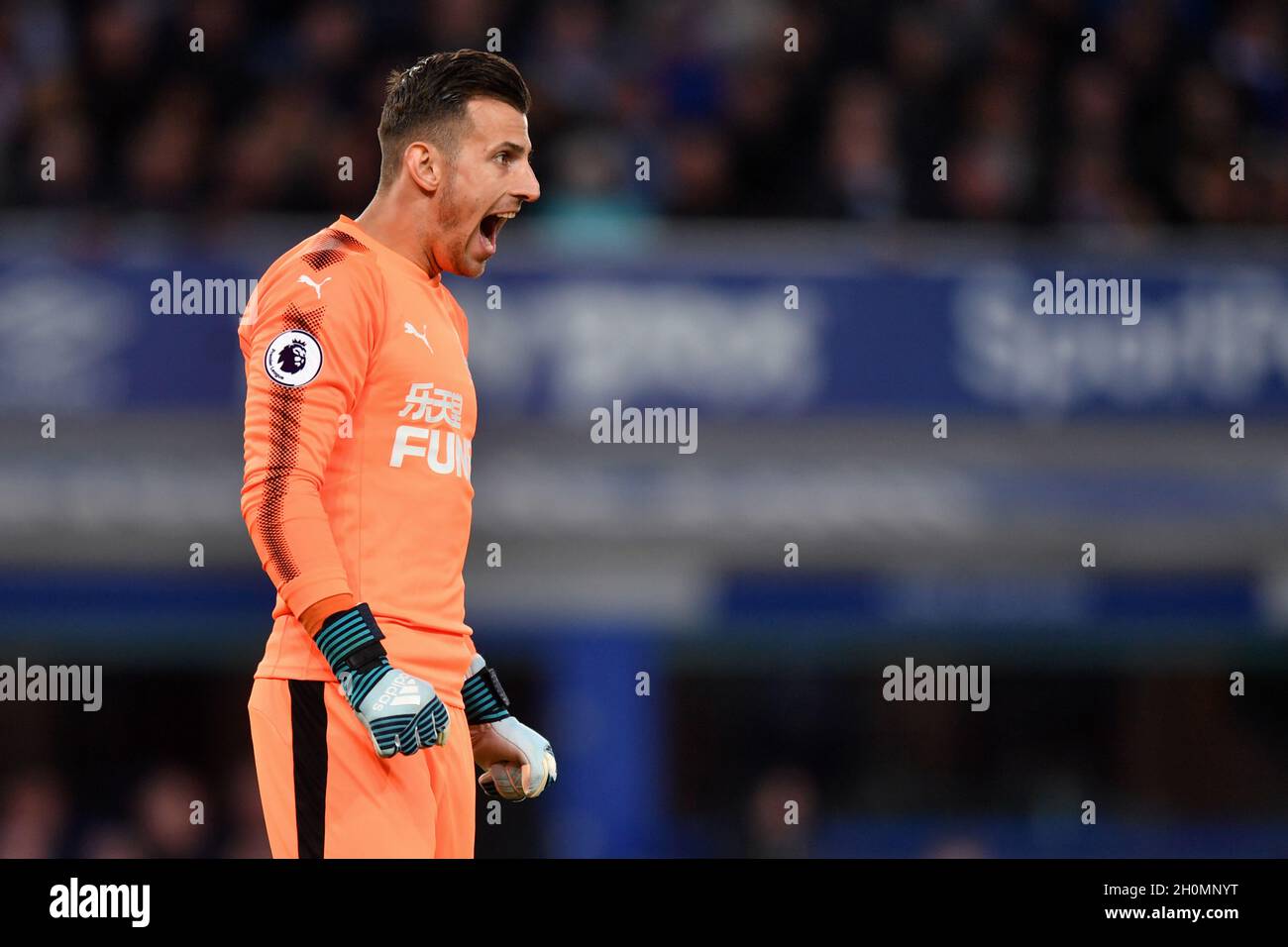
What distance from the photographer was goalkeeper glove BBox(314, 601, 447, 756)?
10.4 ft

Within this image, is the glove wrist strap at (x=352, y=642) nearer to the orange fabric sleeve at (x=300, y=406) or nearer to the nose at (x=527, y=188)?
the orange fabric sleeve at (x=300, y=406)

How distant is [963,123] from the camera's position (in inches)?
376

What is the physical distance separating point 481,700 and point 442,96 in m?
1.12

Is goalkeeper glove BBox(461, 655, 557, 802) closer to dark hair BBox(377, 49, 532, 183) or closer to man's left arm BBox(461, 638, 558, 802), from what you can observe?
man's left arm BBox(461, 638, 558, 802)

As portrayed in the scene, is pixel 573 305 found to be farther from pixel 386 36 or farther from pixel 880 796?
pixel 880 796

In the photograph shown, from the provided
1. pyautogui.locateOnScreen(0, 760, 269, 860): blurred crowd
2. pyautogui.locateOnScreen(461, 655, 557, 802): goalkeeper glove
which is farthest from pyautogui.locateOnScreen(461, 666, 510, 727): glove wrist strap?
pyautogui.locateOnScreen(0, 760, 269, 860): blurred crowd

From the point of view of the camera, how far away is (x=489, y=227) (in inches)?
143

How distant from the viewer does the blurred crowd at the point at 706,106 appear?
8.65 meters

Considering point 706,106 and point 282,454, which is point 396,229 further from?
point 706,106

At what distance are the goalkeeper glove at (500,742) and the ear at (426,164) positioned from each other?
2.90ft

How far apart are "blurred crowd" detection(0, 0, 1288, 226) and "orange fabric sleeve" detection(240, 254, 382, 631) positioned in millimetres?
5122

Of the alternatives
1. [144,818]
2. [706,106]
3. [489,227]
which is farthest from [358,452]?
[706,106]

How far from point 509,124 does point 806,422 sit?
4.94 m
